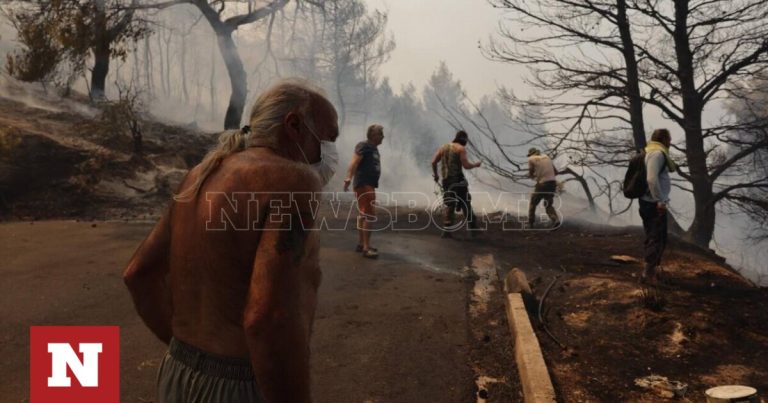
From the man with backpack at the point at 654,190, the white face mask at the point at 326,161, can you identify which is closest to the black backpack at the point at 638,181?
the man with backpack at the point at 654,190

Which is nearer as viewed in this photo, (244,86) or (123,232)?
(123,232)

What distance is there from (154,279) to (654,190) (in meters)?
5.58

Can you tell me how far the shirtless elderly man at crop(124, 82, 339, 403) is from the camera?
48.9 inches

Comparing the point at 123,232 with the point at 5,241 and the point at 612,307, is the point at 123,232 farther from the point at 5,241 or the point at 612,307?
the point at 612,307

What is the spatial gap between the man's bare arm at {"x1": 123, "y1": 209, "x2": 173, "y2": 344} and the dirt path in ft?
6.04

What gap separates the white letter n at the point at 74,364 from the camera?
3.24 meters

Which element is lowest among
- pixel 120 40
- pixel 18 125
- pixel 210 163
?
pixel 210 163

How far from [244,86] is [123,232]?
11.8m

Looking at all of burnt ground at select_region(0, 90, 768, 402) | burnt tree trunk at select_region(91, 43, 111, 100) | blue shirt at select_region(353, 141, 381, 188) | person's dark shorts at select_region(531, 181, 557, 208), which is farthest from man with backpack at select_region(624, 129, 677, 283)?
burnt tree trunk at select_region(91, 43, 111, 100)

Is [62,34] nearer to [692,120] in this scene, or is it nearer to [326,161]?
[326,161]

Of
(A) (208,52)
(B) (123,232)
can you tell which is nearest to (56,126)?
(B) (123,232)

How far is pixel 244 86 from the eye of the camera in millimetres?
18938

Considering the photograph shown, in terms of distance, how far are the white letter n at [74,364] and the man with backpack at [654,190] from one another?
5.65 m

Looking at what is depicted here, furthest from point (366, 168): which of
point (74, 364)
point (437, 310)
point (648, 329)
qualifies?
point (74, 364)
